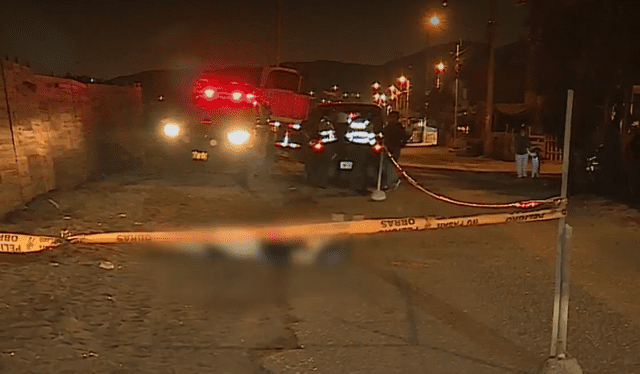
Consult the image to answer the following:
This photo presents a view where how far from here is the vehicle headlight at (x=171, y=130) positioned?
23.3 meters

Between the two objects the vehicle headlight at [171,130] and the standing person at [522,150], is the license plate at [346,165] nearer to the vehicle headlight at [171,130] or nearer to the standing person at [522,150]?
the standing person at [522,150]

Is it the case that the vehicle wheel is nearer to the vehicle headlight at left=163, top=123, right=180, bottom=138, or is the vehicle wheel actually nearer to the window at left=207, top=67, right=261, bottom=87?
the window at left=207, top=67, right=261, bottom=87

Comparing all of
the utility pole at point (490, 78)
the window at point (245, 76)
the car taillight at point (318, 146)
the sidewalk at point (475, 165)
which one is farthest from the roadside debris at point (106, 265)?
the utility pole at point (490, 78)

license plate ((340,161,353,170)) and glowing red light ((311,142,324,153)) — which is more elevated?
glowing red light ((311,142,324,153))

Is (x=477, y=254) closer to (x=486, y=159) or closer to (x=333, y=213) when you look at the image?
(x=333, y=213)

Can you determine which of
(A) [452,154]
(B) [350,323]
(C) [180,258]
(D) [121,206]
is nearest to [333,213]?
(D) [121,206]

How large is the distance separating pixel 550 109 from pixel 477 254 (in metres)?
11.9

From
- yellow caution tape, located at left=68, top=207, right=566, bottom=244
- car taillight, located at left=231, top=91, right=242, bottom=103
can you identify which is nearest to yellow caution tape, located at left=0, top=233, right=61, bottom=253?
yellow caution tape, located at left=68, top=207, right=566, bottom=244

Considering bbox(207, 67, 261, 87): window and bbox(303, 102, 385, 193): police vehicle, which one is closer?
bbox(303, 102, 385, 193): police vehicle

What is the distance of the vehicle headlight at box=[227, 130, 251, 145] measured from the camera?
1819cm

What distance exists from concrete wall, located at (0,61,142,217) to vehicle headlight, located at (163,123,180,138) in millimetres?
3074

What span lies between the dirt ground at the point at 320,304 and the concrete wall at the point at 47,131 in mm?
711

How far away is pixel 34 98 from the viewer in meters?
12.5

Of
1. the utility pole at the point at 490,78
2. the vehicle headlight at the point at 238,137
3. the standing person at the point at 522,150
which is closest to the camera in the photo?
the vehicle headlight at the point at 238,137
